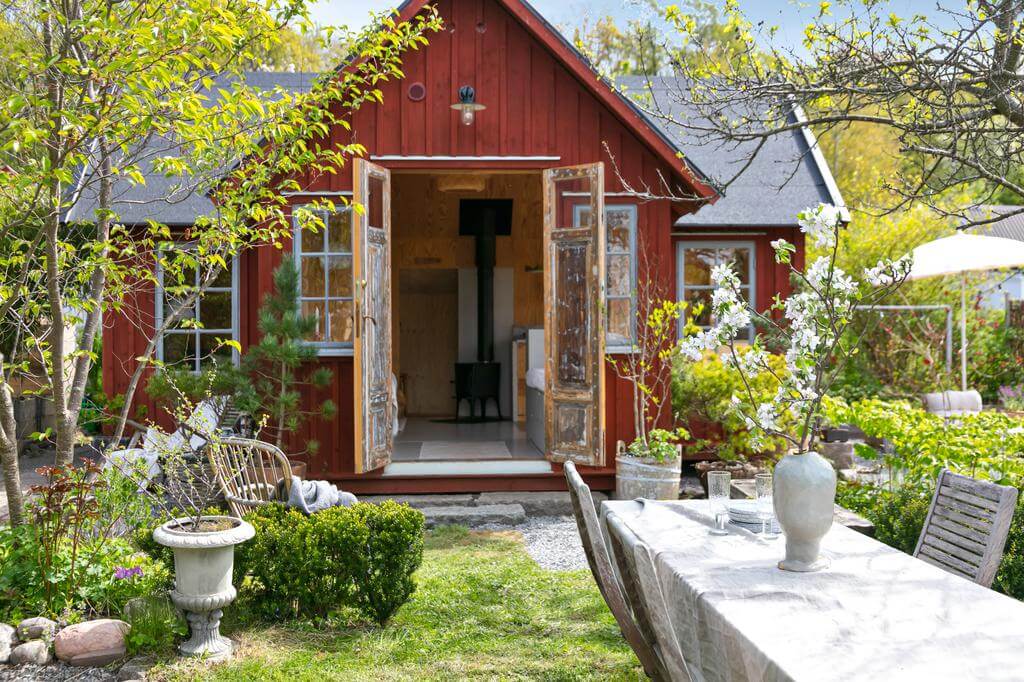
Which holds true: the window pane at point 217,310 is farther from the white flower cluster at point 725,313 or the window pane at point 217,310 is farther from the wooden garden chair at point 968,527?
the wooden garden chair at point 968,527

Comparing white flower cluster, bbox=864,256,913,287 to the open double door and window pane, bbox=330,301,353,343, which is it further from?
window pane, bbox=330,301,353,343

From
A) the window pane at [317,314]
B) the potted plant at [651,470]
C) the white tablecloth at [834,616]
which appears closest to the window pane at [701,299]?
the potted plant at [651,470]

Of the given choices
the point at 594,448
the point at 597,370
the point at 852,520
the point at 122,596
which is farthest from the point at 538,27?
the point at 122,596

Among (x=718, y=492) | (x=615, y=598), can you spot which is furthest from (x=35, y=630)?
(x=718, y=492)

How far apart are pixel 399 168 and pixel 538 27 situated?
1.60 meters

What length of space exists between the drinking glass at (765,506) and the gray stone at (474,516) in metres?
3.38

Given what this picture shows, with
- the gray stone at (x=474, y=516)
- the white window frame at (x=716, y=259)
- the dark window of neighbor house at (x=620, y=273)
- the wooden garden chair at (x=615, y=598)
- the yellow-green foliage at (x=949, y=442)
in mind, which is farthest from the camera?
the white window frame at (x=716, y=259)

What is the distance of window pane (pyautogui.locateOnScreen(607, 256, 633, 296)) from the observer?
27.0 ft

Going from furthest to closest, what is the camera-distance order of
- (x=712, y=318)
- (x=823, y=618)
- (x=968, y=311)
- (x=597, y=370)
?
(x=968, y=311)
(x=712, y=318)
(x=597, y=370)
(x=823, y=618)

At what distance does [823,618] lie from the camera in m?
2.76

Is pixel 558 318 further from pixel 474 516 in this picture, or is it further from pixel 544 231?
pixel 474 516

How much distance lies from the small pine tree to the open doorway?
299 centimetres

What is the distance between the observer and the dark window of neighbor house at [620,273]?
824 cm

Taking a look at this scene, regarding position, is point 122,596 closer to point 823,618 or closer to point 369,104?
point 823,618
